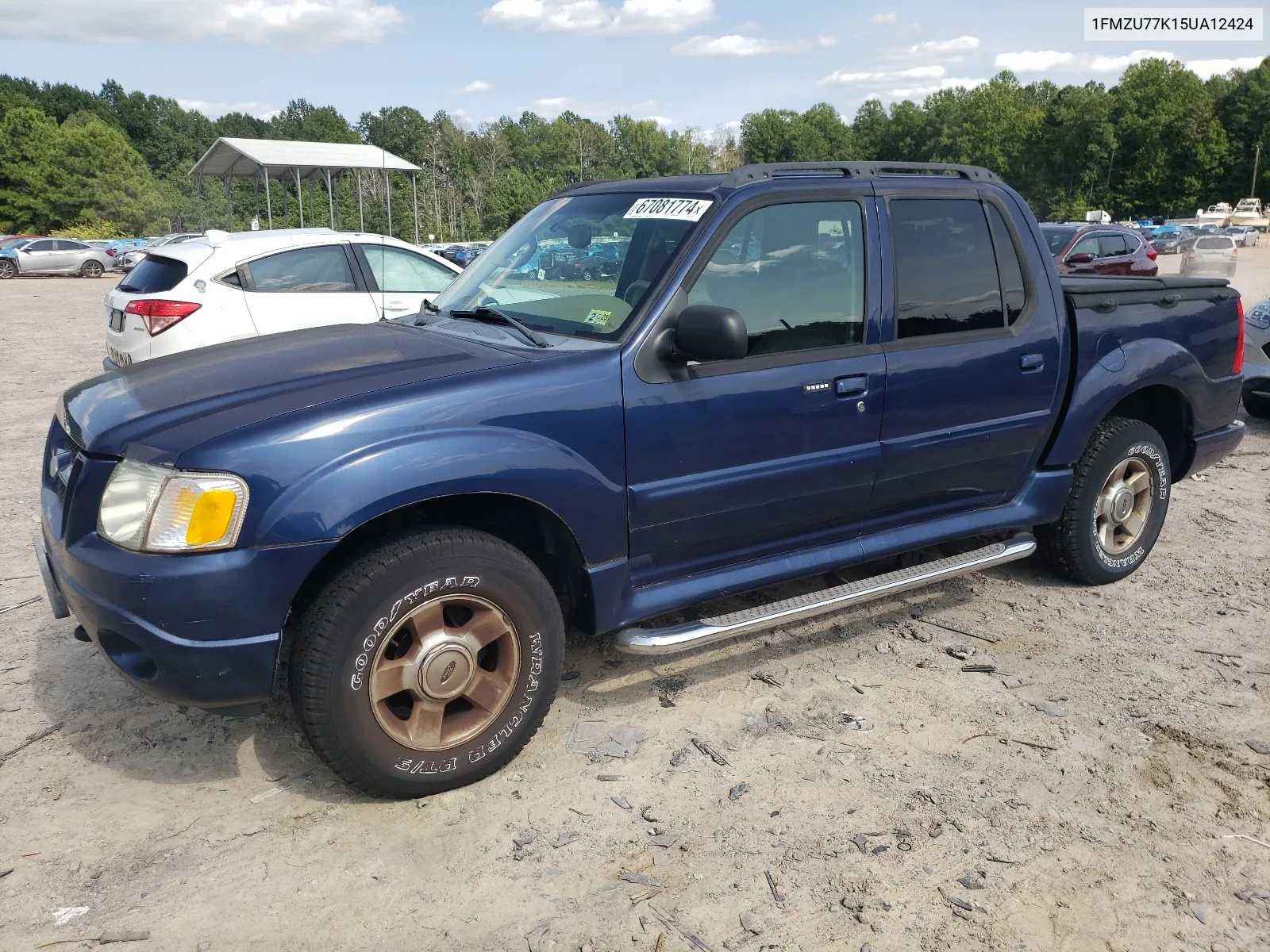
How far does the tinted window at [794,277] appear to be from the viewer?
357 cm

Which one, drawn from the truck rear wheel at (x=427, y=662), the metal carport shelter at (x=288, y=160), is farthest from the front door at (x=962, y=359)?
the metal carport shelter at (x=288, y=160)

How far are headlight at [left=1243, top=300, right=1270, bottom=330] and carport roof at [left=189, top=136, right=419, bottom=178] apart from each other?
18199mm

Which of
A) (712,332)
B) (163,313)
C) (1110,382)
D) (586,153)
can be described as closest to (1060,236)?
(1110,382)

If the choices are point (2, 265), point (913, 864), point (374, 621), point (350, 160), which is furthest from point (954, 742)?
point (2, 265)

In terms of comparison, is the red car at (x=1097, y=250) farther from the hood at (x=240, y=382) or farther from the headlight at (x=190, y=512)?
the headlight at (x=190, y=512)

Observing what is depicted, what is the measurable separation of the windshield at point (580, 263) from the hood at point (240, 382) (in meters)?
0.36

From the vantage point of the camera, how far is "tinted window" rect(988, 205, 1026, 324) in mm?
4305

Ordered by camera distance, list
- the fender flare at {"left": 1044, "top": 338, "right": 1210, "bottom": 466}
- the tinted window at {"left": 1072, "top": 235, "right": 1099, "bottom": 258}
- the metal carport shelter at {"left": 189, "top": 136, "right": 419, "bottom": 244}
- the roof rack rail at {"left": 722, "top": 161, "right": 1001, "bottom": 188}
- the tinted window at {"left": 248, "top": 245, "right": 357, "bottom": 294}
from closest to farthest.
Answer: the roof rack rail at {"left": 722, "top": 161, "right": 1001, "bottom": 188}, the fender flare at {"left": 1044, "top": 338, "right": 1210, "bottom": 466}, the tinted window at {"left": 248, "top": 245, "right": 357, "bottom": 294}, the tinted window at {"left": 1072, "top": 235, "right": 1099, "bottom": 258}, the metal carport shelter at {"left": 189, "top": 136, "right": 419, "bottom": 244}

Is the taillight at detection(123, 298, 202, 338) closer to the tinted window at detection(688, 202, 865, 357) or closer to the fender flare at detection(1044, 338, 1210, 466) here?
the tinted window at detection(688, 202, 865, 357)

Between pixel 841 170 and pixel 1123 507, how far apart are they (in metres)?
2.38

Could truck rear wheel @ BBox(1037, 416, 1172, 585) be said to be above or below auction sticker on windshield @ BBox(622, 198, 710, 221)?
below

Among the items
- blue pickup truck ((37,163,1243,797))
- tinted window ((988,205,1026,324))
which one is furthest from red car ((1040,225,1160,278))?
tinted window ((988,205,1026,324))

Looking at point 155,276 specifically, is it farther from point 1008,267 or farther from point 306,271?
point 1008,267

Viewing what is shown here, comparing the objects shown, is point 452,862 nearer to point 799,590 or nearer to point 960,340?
point 799,590
